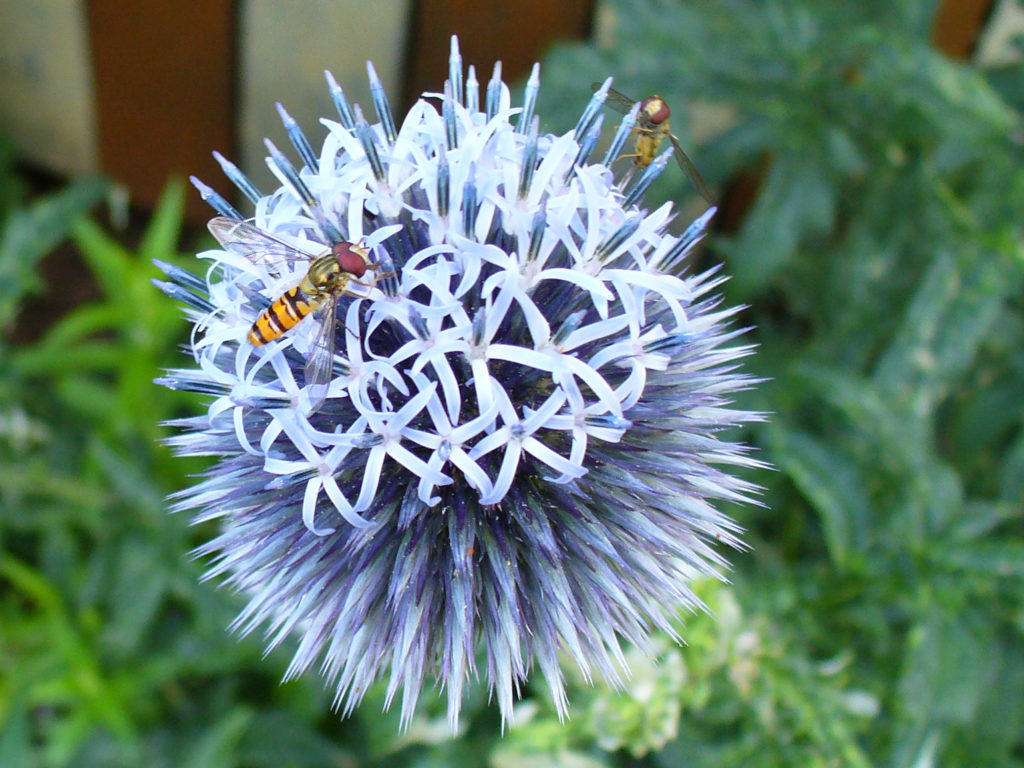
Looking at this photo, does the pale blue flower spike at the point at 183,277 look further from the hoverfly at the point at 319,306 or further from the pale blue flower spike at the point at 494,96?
the pale blue flower spike at the point at 494,96

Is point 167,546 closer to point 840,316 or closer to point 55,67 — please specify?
point 840,316

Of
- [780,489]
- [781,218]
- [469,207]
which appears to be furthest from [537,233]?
[780,489]

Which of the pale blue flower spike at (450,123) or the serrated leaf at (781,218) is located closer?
the pale blue flower spike at (450,123)

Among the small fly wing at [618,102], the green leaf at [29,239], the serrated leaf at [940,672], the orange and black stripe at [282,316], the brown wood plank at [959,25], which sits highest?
the brown wood plank at [959,25]

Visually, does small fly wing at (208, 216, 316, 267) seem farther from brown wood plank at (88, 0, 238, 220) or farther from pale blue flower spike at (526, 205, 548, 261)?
brown wood plank at (88, 0, 238, 220)

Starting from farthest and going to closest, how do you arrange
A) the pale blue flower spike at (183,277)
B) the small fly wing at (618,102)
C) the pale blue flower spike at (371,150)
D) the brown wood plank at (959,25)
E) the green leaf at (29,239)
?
the brown wood plank at (959,25), the green leaf at (29,239), the small fly wing at (618,102), the pale blue flower spike at (183,277), the pale blue flower spike at (371,150)

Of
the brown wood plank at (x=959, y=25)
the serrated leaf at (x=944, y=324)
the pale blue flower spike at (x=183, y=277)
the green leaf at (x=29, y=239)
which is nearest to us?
the pale blue flower spike at (x=183, y=277)

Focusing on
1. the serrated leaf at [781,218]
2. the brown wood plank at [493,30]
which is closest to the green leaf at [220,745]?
the serrated leaf at [781,218]
